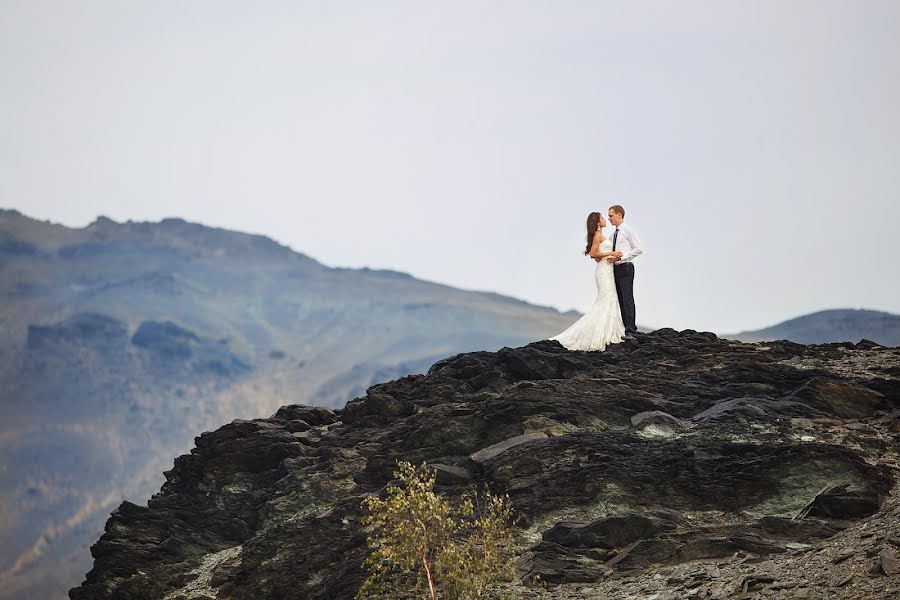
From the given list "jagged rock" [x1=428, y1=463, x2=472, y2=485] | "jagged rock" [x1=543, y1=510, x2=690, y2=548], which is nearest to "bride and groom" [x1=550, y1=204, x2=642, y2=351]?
"jagged rock" [x1=428, y1=463, x2=472, y2=485]

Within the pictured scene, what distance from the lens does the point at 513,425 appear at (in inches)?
1361

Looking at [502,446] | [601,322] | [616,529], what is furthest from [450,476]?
[601,322]

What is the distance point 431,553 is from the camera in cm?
2942

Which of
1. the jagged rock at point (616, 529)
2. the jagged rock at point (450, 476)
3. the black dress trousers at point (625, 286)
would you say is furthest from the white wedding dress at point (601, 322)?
the jagged rock at point (616, 529)

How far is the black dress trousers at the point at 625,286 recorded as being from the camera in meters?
38.2

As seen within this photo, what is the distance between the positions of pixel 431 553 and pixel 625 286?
13241 mm

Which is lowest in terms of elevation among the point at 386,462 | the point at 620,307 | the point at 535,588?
the point at 535,588

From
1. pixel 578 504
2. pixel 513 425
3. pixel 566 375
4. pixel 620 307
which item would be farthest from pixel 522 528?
pixel 620 307

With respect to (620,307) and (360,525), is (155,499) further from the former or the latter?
(620,307)

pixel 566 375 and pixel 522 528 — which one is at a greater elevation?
pixel 566 375

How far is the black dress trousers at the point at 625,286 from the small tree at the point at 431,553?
11.7 m

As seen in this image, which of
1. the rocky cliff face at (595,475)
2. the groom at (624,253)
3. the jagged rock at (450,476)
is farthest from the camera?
the groom at (624,253)

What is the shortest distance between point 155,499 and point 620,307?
59.7 ft

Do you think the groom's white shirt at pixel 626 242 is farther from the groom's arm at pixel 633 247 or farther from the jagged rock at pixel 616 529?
the jagged rock at pixel 616 529
